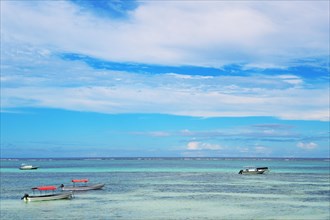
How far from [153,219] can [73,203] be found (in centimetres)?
1263

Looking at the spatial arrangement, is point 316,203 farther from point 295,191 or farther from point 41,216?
point 41,216

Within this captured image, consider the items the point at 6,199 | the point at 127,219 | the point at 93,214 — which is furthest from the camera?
the point at 6,199

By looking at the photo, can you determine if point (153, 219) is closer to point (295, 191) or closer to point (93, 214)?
point (93, 214)

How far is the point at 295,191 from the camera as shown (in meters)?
53.5

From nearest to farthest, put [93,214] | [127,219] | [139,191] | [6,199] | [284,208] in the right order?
[127,219] < [93,214] < [284,208] < [6,199] < [139,191]

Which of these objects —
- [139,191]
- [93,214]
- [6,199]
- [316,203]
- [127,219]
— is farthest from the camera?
A: [139,191]

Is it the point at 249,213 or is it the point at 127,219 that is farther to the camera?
the point at 249,213

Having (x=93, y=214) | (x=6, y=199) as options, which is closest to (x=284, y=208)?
(x=93, y=214)

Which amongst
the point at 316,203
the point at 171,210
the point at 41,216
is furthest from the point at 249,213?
the point at 41,216

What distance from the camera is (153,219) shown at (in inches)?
1324

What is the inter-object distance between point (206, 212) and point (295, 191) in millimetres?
21035

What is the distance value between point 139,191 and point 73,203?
12002mm

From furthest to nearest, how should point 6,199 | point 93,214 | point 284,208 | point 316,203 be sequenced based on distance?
point 6,199
point 316,203
point 284,208
point 93,214

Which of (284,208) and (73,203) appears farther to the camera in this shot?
(73,203)
